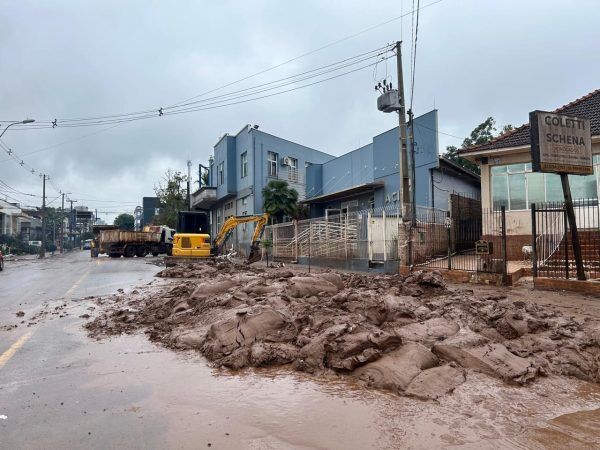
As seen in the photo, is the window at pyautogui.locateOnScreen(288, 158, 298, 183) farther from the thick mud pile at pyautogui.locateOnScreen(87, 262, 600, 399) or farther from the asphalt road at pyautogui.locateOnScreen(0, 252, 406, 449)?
the asphalt road at pyautogui.locateOnScreen(0, 252, 406, 449)

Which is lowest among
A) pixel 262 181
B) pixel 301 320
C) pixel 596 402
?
pixel 596 402

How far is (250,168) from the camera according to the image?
108 feet

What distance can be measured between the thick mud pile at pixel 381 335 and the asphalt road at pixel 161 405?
0.39 metres

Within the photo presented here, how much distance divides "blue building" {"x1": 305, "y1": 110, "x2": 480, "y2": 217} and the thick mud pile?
497 inches

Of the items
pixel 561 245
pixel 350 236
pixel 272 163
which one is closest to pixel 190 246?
pixel 350 236

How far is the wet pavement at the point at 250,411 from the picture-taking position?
3.49 m

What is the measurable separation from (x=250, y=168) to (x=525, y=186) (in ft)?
65.9

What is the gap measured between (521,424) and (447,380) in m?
0.90

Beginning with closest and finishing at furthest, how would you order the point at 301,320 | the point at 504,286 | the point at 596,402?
1. the point at 596,402
2. the point at 301,320
3. the point at 504,286

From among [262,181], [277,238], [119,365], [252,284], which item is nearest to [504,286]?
[252,284]

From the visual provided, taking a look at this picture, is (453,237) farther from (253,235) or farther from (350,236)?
(253,235)

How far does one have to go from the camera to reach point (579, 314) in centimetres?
787

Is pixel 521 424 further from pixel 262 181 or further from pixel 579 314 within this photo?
pixel 262 181

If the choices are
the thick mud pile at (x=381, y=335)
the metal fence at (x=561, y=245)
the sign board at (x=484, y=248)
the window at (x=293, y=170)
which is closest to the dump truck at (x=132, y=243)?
the window at (x=293, y=170)
